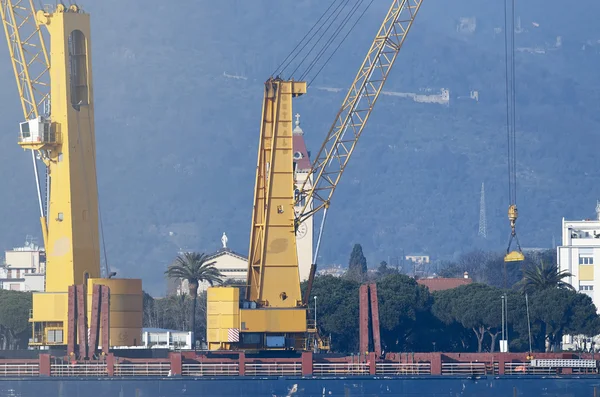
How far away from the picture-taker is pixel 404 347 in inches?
5876

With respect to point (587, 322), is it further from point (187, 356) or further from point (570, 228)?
point (187, 356)

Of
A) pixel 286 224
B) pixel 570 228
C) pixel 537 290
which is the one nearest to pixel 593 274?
pixel 570 228

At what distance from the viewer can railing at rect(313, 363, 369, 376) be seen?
3620 inches

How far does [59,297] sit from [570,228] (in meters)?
95.3

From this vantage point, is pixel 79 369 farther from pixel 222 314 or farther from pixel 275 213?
pixel 275 213

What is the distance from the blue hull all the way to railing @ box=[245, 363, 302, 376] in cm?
132

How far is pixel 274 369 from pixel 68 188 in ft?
59.0

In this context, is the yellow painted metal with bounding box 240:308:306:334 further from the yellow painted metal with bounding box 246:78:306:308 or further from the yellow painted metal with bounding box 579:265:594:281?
the yellow painted metal with bounding box 579:265:594:281

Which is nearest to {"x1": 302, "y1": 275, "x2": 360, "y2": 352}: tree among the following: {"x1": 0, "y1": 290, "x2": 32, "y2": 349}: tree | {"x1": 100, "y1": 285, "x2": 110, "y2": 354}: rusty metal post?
{"x1": 0, "y1": 290, "x2": 32, "y2": 349}: tree

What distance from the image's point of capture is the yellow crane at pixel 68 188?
327 feet

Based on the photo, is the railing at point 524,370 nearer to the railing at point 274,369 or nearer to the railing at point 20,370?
the railing at point 274,369

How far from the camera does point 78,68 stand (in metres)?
103

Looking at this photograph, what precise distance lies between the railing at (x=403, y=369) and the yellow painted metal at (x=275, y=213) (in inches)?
289

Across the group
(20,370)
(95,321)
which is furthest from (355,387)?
(20,370)
